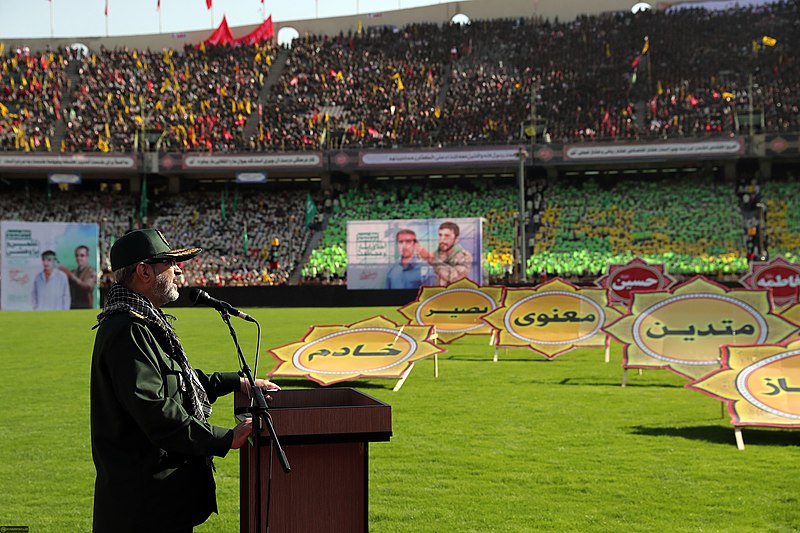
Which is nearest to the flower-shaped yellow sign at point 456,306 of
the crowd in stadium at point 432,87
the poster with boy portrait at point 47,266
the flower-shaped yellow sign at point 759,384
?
the flower-shaped yellow sign at point 759,384

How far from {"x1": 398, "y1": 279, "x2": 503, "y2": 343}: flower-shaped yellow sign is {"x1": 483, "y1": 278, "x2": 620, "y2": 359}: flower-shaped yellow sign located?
2.25 meters

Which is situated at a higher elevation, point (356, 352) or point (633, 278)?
point (633, 278)

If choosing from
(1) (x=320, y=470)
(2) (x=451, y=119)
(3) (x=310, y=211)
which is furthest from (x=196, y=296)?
(2) (x=451, y=119)

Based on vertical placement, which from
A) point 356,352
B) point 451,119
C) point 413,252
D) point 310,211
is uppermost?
point 451,119

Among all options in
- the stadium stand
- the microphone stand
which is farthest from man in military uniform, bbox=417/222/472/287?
the microphone stand

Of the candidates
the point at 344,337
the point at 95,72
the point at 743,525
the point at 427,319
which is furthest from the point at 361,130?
the point at 743,525

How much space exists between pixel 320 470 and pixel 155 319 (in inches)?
40.0

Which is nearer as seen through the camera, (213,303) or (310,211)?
(213,303)

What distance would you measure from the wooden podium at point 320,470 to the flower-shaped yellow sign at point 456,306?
18.2 meters

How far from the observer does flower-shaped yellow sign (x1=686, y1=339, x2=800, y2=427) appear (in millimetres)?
10633

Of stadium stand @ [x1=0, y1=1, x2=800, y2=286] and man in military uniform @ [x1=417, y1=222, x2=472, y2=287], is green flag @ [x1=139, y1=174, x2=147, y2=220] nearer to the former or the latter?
stadium stand @ [x1=0, y1=1, x2=800, y2=286]

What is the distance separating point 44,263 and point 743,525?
37.1 meters

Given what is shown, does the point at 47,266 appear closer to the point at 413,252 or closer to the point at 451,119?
the point at 413,252

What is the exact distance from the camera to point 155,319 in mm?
4480
